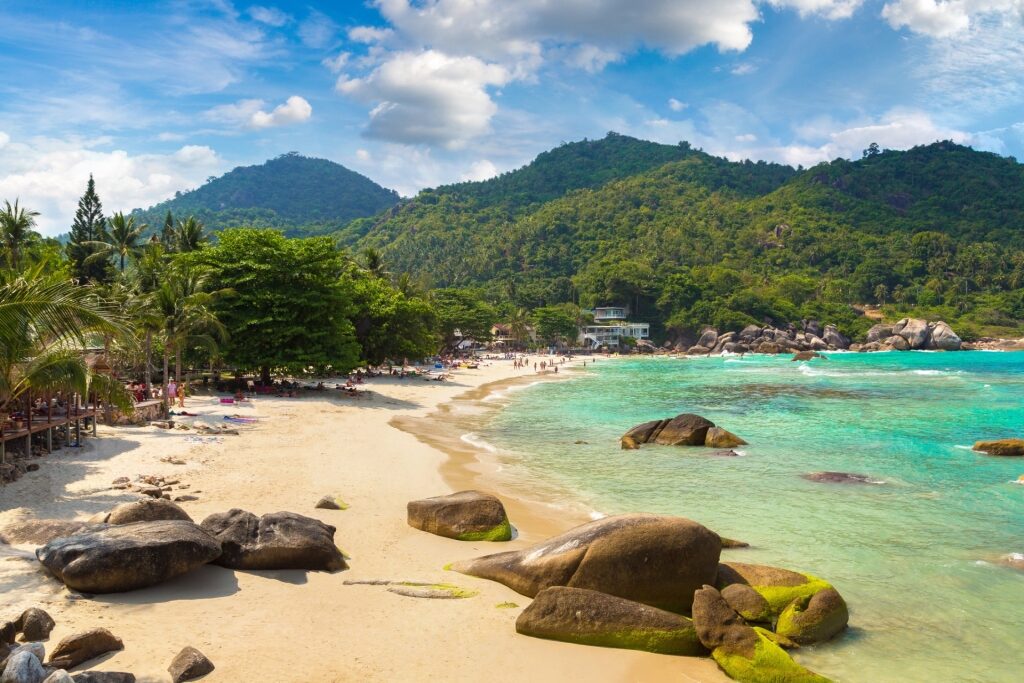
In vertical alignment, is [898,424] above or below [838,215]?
below

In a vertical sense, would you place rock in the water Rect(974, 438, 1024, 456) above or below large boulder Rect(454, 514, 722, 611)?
below

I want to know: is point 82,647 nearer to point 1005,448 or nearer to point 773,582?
point 773,582

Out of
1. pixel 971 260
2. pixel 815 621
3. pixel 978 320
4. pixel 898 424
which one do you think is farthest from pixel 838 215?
pixel 815 621

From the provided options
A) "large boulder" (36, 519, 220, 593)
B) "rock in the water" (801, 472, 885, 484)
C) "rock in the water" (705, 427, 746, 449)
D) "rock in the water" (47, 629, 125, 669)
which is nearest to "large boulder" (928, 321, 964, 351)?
"rock in the water" (705, 427, 746, 449)

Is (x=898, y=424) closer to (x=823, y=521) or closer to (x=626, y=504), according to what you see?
(x=823, y=521)

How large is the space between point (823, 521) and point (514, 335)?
100616 mm

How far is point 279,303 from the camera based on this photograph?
115 feet

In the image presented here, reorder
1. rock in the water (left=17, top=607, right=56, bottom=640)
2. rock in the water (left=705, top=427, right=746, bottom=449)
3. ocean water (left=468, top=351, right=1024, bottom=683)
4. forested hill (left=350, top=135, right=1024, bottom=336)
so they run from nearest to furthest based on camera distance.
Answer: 1. rock in the water (left=17, top=607, right=56, bottom=640)
2. ocean water (left=468, top=351, right=1024, bottom=683)
3. rock in the water (left=705, top=427, right=746, bottom=449)
4. forested hill (left=350, top=135, right=1024, bottom=336)

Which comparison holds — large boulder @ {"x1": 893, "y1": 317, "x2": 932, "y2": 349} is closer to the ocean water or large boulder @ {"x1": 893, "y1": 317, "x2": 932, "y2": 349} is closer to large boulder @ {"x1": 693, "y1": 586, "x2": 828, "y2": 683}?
the ocean water

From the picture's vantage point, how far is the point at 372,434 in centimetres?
2458

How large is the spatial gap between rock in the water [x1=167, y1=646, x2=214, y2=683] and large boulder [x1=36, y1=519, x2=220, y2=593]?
210 centimetres

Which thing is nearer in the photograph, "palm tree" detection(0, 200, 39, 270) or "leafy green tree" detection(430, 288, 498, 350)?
"palm tree" detection(0, 200, 39, 270)

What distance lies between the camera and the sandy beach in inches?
278

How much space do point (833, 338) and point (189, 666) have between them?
137m
